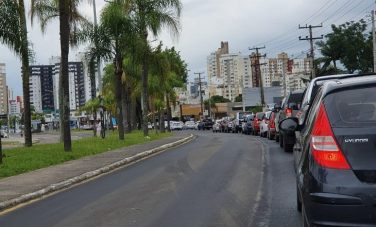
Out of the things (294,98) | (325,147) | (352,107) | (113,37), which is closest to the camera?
(325,147)

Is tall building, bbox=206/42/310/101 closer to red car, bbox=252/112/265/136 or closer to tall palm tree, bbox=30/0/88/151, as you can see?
red car, bbox=252/112/265/136

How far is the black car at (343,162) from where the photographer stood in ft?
14.3

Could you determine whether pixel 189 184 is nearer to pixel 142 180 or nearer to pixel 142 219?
pixel 142 180

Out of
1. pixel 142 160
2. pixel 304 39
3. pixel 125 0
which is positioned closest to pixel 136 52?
pixel 125 0

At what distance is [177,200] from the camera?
9.16 meters

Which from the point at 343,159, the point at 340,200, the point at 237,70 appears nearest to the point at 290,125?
the point at 343,159

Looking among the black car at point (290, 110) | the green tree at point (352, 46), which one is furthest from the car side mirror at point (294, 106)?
the green tree at point (352, 46)

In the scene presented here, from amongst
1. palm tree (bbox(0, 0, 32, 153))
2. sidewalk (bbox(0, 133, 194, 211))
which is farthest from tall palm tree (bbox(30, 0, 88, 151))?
sidewalk (bbox(0, 133, 194, 211))

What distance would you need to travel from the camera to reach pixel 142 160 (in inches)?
722

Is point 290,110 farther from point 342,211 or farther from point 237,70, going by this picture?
point 237,70

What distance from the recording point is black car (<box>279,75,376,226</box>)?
4.37 meters

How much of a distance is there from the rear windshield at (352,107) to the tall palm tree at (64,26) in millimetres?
16535

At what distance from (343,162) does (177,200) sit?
503 centimetres

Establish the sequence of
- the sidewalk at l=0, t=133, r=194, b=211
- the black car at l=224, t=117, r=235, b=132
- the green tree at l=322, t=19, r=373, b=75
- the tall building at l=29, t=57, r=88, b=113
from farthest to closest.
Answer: the tall building at l=29, t=57, r=88, b=113 → the green tree at l=322, t=19, r=373, b=75 → the black car at l=224, t=117, r=235, b=132 → the sidewalk at l=0, t=133, r=194, b=211
